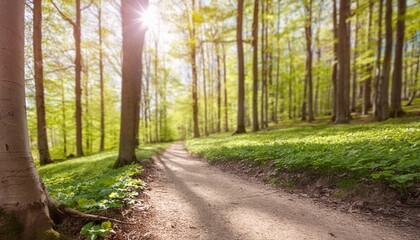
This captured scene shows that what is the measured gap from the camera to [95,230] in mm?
2623

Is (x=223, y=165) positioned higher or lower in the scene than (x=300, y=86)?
lower

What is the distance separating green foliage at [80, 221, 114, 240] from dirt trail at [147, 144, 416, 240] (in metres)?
0.60

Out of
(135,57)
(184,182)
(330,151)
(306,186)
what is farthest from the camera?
(135,57)

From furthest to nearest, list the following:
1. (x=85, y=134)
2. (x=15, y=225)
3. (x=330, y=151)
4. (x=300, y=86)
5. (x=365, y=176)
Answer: (x=300, y=86)
(x=85, y=134)
(x=330, y=151)
(x=365, y=176)
(x=15, y=225)

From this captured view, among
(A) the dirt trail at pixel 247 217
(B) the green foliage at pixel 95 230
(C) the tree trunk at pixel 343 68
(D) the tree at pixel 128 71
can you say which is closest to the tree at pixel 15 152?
(B) the green foliage at pixel 95 230

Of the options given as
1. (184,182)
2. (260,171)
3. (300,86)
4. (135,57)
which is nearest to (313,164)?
(260,171)

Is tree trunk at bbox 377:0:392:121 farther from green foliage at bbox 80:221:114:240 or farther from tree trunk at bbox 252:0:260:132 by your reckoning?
green foliage at bbox 80:221:114:240

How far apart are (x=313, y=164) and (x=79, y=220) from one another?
4.40 meters

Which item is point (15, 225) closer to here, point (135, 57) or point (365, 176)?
point (365, 176)

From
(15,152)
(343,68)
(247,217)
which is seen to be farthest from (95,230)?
(343,68)

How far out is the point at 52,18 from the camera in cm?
1207

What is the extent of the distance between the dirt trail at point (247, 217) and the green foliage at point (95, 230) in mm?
601

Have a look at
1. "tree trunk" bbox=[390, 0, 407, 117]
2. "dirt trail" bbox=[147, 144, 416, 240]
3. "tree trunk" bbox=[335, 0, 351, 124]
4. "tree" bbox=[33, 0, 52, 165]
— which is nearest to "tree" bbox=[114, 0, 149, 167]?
"dirt trail" bbox=[147, 144, 416, 240]

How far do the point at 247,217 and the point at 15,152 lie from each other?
3106 mm
